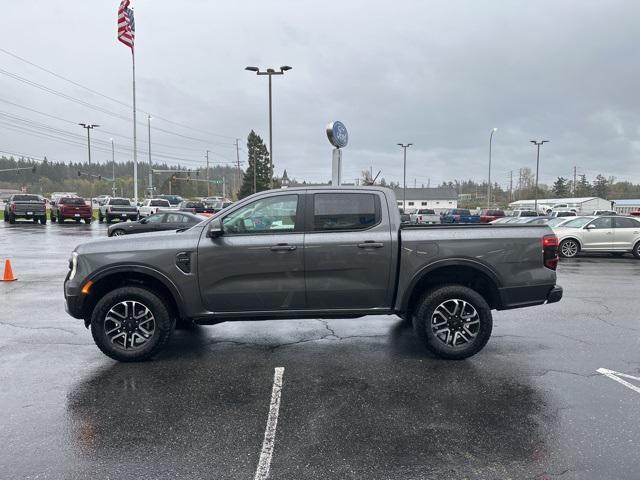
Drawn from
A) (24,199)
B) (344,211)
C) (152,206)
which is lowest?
(344,211)

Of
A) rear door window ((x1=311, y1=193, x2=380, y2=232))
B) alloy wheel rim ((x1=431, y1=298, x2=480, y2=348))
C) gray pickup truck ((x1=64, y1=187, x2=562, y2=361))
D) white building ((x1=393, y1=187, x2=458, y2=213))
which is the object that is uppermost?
white building ((x1=393, y1=187, x2=458, y2=213))

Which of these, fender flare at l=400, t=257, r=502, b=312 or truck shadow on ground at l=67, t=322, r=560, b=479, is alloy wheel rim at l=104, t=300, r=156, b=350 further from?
fender flare at l=400, t=257, r=502, b=312

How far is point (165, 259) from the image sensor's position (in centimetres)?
503

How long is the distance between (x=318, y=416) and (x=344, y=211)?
2.26 meters

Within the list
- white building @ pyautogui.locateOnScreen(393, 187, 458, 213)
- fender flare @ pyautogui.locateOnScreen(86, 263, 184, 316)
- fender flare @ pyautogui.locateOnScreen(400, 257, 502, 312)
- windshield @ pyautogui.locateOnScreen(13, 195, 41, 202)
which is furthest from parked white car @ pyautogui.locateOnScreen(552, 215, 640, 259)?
white building @ pyautogui.locateOnScreen(393, 187, 458, 213)

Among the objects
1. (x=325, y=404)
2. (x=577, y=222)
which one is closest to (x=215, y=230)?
(x=325, y=404)

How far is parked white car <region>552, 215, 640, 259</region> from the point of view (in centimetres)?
1570

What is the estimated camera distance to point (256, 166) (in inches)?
3007

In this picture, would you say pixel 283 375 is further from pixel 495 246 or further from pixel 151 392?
pixel 495 246

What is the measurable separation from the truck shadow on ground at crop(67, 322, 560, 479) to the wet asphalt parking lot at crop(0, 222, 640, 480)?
0.05 ft

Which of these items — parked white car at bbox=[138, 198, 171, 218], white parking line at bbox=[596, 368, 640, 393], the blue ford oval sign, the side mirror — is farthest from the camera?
parked white car at bbox=[138, 198, 171, 218]

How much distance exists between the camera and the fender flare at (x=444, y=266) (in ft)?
16.8

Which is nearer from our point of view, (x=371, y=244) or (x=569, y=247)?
(x=371, y=244)

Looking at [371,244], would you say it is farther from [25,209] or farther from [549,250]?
[25,209]
